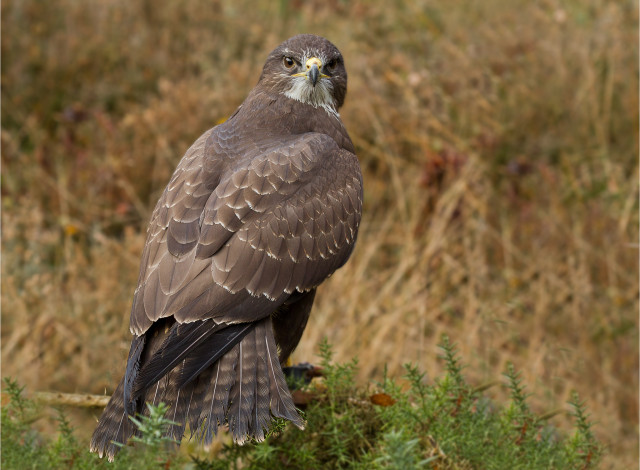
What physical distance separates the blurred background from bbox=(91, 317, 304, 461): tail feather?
1.91 metres

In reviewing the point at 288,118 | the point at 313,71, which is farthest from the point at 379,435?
the point at 313,71

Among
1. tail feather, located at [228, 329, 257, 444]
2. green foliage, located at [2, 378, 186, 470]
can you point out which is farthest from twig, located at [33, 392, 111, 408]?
tail feather, located at [228, 329, 257, 444]

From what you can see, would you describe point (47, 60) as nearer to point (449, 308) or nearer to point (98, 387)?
point (98, 387)

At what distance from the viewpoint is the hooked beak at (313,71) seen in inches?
149

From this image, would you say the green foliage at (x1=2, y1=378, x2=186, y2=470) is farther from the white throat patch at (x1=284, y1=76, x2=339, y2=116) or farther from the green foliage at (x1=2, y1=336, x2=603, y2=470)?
the white throat patch at (x1=284, y1=76, x2=339, y2=116)

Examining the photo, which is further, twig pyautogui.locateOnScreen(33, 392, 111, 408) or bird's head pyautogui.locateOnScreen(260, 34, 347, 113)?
bird's head pyautogui.locateOnScreen(260, 34, 347, 113)

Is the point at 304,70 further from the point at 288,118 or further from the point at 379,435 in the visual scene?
the point at 379,435

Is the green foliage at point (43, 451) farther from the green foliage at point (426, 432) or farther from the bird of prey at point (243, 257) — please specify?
the green foliage at point (426, 432)

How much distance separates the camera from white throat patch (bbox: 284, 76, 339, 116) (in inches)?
154

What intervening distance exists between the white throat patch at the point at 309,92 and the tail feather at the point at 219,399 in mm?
1366

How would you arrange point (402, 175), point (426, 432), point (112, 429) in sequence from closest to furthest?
1. point (112, 429)
2. point (426, 432)
3. point (402, 175)

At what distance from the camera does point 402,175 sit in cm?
651

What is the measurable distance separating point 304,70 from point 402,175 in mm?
2712

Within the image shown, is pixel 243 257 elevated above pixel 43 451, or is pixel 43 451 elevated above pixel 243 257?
pixel 243 257
